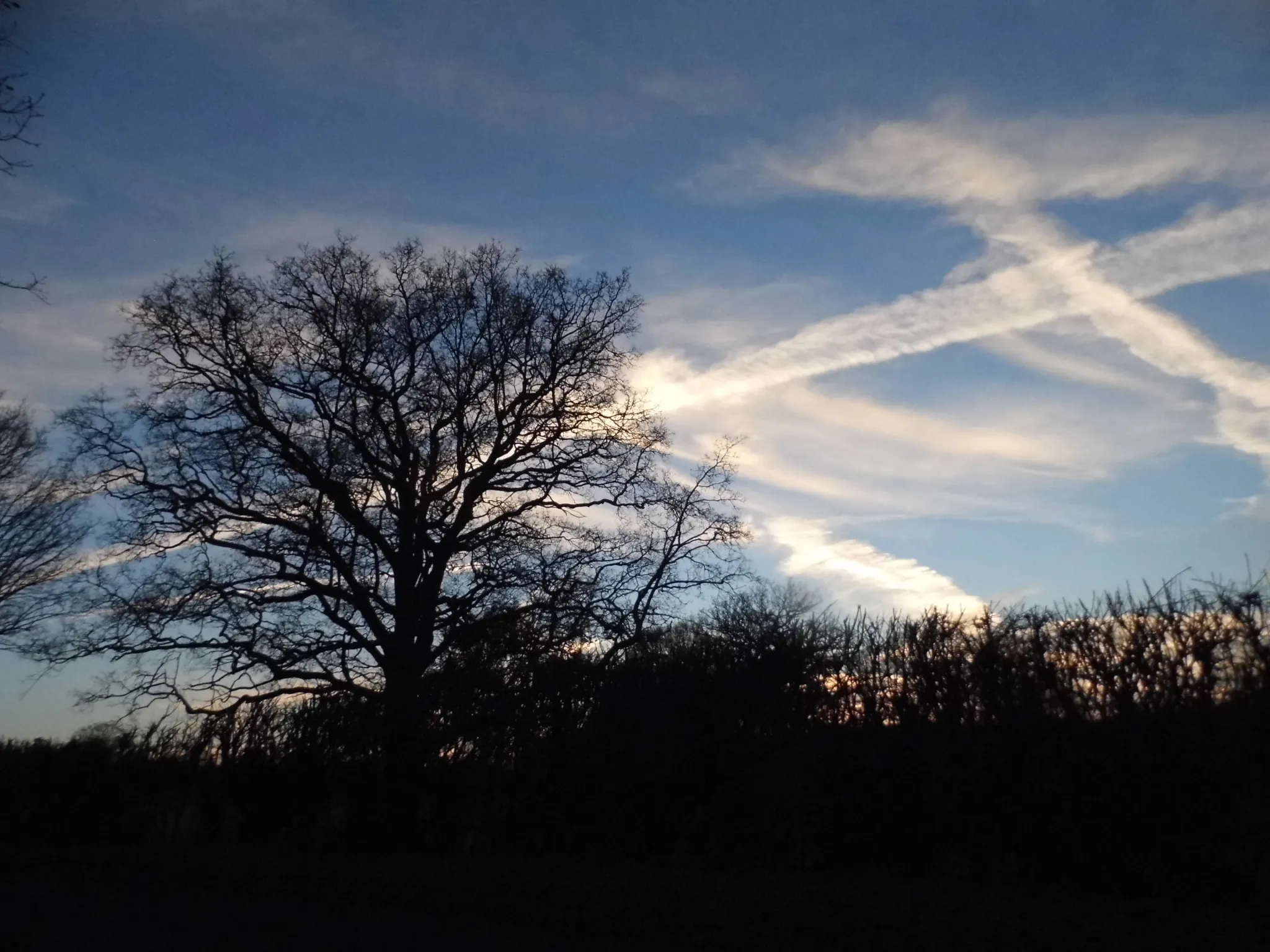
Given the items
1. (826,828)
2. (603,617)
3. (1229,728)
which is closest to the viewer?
(1229,728)

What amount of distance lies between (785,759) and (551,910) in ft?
10.1

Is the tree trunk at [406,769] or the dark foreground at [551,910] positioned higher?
the tree trunk at [406,769]

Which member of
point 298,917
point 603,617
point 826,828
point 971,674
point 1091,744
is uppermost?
point 603,617

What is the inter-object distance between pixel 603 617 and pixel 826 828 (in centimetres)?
1071

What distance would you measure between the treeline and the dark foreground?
0.59m

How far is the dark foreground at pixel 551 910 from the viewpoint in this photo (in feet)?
23.2

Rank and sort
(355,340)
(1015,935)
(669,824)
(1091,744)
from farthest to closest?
(355,340), (669,824), (1091,744), (1015,935)

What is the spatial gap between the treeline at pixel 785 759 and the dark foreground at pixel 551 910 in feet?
1.95

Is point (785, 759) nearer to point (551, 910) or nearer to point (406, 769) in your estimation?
point (551, 910)

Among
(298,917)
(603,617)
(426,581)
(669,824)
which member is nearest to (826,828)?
(669,824)

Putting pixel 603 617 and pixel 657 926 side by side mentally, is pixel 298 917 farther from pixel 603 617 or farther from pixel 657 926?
pixel 603 617

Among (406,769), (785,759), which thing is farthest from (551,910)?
(406,769)

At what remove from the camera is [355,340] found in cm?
2228

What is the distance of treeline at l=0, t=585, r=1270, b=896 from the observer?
7.98 meters
